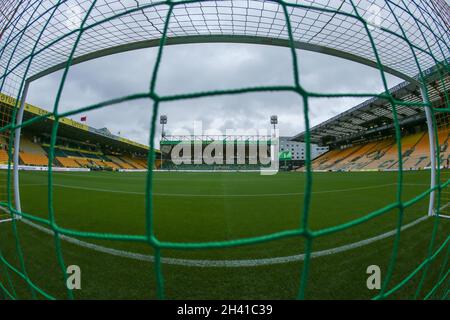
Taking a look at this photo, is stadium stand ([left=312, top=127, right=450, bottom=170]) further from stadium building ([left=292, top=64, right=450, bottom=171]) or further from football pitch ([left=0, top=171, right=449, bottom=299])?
football pitch ([left=0, top=171, right=449, bottom=299])

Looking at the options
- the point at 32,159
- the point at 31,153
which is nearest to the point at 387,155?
the point at 32,159

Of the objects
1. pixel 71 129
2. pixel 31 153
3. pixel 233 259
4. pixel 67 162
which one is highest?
pixel 71 129

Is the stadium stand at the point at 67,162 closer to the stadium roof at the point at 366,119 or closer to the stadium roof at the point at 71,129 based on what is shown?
the stadium roof at the point at 71,129

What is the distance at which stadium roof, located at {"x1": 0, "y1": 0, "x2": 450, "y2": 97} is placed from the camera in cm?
204

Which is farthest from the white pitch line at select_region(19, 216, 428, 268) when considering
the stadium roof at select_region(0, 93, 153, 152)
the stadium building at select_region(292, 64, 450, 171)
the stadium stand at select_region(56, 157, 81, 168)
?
the stadium stand at select_region(56, 157, 81, 168)

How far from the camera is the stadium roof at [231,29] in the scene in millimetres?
2037

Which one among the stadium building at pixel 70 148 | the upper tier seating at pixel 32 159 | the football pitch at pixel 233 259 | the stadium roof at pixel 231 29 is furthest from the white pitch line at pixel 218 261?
the upper tier seating at pixel 32 159

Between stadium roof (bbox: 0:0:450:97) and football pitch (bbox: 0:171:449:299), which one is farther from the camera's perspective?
stadium roof (bbox: 0:0:450:97)

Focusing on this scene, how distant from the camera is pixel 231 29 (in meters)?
2.70

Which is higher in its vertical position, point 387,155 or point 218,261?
point 387,155

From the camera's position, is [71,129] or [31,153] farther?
[31,153]

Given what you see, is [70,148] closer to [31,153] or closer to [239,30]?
[31,153]
